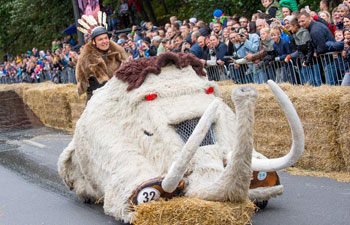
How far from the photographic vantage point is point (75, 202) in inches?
321

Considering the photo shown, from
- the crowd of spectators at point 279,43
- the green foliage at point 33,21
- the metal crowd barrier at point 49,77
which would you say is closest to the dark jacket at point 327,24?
the crowd of spectators at point 279,43

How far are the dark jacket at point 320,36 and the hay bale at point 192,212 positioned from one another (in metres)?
5.62

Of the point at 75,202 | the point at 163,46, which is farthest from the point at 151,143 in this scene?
the point at 163,46

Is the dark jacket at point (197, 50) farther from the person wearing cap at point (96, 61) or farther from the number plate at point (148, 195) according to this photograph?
the number plate at point (148, 195)

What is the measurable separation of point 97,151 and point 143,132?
2.23ft

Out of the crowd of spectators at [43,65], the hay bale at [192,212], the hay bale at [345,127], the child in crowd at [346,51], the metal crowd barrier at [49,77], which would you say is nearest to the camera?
the hay bale at [192,212]

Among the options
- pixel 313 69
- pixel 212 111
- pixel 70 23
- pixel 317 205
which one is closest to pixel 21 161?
pixel 313 69

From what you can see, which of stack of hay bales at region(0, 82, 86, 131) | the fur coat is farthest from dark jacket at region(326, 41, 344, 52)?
stack of hay bales at region(0, 82, 86, 131)

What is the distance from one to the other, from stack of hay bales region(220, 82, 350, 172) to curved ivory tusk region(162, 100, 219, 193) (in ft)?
12.9

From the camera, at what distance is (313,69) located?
10.6 meters

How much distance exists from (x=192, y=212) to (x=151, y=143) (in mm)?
1144

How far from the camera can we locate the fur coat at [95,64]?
8.45 m

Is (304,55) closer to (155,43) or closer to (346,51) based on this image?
(346,51)

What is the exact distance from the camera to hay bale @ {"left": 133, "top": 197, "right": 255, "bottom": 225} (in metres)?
5.09
